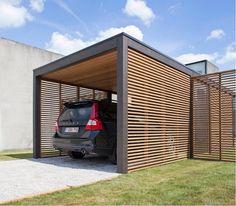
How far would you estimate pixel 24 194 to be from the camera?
4.13 meters

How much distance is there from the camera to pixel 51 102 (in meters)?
9.83

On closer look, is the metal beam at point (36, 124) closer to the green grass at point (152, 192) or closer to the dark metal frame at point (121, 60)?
the dark metal frame at point (121, 60)

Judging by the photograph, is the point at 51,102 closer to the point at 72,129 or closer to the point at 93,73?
the point at 93,73

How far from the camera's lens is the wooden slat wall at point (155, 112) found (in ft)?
20.3

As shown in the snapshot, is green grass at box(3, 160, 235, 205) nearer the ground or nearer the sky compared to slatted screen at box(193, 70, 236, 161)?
nearer the ground

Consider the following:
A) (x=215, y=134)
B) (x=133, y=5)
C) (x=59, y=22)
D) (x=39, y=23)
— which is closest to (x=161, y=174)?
(x=215, y=134)

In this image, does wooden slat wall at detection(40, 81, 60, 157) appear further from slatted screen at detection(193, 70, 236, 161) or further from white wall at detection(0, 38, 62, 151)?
slatted screen at detection(193, 70, 236, 161)

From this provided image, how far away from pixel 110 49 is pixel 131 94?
1.09 m

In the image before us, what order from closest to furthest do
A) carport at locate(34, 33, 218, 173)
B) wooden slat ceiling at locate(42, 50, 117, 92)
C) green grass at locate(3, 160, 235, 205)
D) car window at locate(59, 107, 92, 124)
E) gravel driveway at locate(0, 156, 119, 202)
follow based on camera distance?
green grass at locate(3, 160, 235, 205) → gravel driveway at locate(0, 156, 119, 202) → carport at locate(34, 33, 218, 173) → car window at locate(59, 107, 92, 124) → wooden slat ceiling at locate(42, 50, 117, 92)

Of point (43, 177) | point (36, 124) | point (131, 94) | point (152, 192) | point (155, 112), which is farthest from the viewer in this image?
point (36, 124)

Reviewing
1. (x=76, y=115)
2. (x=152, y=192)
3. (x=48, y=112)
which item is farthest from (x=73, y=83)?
(x=152, y=192)

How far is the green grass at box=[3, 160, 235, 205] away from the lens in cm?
365

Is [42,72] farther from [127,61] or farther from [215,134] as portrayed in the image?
[215,134]

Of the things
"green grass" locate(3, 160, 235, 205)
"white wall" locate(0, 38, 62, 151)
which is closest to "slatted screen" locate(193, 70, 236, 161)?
"green grass" locate(3, 160, 235, 205)
